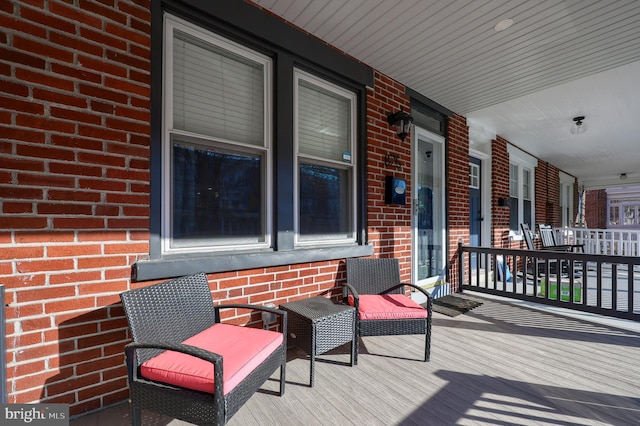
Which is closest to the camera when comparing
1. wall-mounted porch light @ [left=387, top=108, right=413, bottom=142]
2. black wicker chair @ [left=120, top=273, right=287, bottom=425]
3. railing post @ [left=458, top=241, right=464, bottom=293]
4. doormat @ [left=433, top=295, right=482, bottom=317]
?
black wicker chair @ [left=120, top=273, right=287, bottom=425]

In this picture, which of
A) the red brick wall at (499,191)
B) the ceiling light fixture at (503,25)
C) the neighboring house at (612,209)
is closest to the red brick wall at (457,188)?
the red brick wall at (499,191)

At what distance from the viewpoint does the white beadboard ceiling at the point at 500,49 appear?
2.38 m

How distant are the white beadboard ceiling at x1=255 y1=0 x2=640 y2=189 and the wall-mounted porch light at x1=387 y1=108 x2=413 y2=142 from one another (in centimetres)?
50

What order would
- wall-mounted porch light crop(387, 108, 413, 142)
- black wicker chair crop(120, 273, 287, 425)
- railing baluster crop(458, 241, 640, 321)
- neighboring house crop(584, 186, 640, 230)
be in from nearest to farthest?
black wicker chair crop(120, 273, 287, 425)
railing baluster crop(458, 241, 640, 321)
wall-mounted porch light crop(387, 108, 413, 142)
neighboring house crop(584, 186, 640, 230)

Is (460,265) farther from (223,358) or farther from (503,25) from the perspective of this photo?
(223,358)

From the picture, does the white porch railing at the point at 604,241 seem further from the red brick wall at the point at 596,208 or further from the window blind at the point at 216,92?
the red brick wall at the point at 596,208

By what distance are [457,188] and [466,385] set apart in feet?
10.7

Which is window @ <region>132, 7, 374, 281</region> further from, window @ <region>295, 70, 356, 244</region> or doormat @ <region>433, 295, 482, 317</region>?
doormat @ <region>433, 295, 482, 317</region>

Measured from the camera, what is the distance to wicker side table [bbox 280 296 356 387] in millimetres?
2059

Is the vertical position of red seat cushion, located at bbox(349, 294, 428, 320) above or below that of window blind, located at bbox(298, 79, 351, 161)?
below

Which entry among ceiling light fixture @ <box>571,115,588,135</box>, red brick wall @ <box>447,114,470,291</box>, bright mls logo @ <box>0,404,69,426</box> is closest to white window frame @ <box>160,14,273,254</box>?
bright mls logo @ <box>0,404,69,426</box>

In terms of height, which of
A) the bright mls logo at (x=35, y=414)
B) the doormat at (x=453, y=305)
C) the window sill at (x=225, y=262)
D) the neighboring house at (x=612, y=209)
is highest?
the neighboring house at (x=612, y=209)

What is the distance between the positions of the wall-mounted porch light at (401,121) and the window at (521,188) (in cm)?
428

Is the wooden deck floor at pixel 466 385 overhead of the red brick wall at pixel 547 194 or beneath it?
beneath
